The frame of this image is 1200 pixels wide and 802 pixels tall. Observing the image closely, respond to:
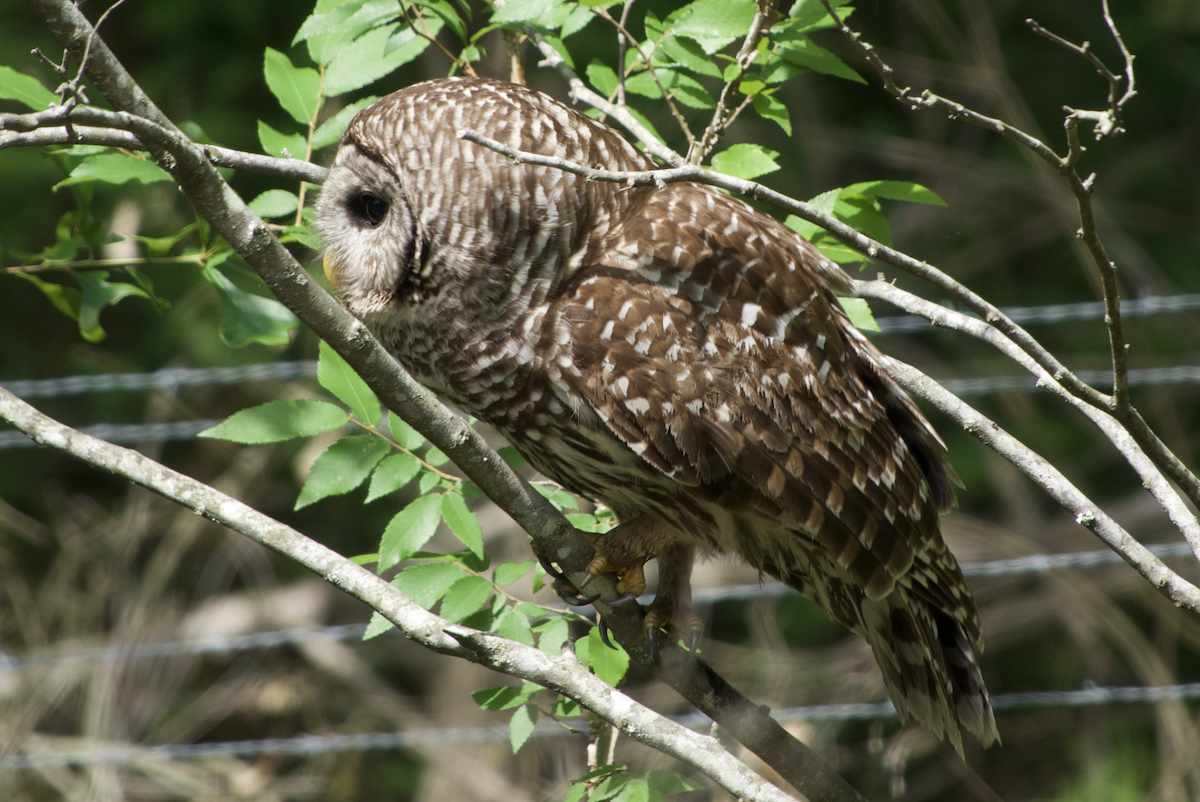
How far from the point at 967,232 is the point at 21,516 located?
5.51 m

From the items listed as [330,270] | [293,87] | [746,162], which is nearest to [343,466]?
[330,270]

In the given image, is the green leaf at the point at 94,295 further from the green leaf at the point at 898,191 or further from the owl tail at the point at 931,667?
the owl tail at the point at 931,667

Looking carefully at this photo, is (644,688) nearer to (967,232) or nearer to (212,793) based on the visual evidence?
(212,793)

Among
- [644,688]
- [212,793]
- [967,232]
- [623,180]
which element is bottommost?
[212,793]

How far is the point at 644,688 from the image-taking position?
4.89m

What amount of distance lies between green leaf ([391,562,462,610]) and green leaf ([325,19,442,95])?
3.24ft

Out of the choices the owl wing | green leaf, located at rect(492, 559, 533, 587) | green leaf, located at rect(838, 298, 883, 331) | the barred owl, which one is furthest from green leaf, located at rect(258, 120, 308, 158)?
green leaf, located at rect(838, 298, 883, 331)

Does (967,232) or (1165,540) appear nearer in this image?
(1165,540)

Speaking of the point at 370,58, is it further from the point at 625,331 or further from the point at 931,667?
the point at 931,667

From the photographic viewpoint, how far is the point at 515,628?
2.02 meters

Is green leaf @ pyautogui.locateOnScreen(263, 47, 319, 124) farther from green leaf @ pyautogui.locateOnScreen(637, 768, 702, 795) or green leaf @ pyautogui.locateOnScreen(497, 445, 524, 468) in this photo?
green leaf @ pyautogui.locateOnScreen(637, 768, 702, 795)

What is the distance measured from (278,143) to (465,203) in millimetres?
514

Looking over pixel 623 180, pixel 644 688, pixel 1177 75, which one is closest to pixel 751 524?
pixel 623 180

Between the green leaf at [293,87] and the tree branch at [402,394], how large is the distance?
88 centimetres
